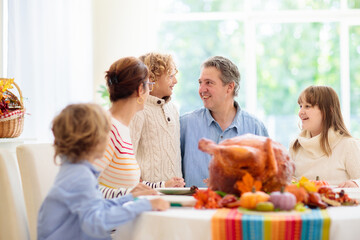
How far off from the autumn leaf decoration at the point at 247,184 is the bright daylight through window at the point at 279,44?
15.4 ft

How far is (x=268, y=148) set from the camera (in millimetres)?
1517

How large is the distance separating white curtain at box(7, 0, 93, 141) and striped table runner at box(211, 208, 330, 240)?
2718 mm

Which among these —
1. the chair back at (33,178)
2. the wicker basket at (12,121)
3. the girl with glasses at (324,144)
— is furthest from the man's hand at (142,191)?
the wicker basket at (12,121)

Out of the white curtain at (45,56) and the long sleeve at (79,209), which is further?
the white curtain at (45,56)

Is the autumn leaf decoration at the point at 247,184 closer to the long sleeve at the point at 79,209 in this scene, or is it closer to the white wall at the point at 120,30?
the long sleeve at the point at 79,209

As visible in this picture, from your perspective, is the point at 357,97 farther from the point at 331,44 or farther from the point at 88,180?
the point at 88,180

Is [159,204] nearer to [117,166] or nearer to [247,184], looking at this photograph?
[247,184]

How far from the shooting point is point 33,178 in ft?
6.23

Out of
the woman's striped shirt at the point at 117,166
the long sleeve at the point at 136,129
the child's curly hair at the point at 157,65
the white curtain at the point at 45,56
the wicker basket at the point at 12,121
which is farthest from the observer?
the white curtain at the point at 45,56

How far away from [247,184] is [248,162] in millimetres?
71

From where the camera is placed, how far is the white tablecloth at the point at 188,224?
140 centimetres

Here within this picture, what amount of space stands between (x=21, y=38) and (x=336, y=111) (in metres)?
2.47

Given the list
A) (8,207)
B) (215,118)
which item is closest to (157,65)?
(215,118)

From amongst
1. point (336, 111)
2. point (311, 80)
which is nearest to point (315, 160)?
point (336, 111)
